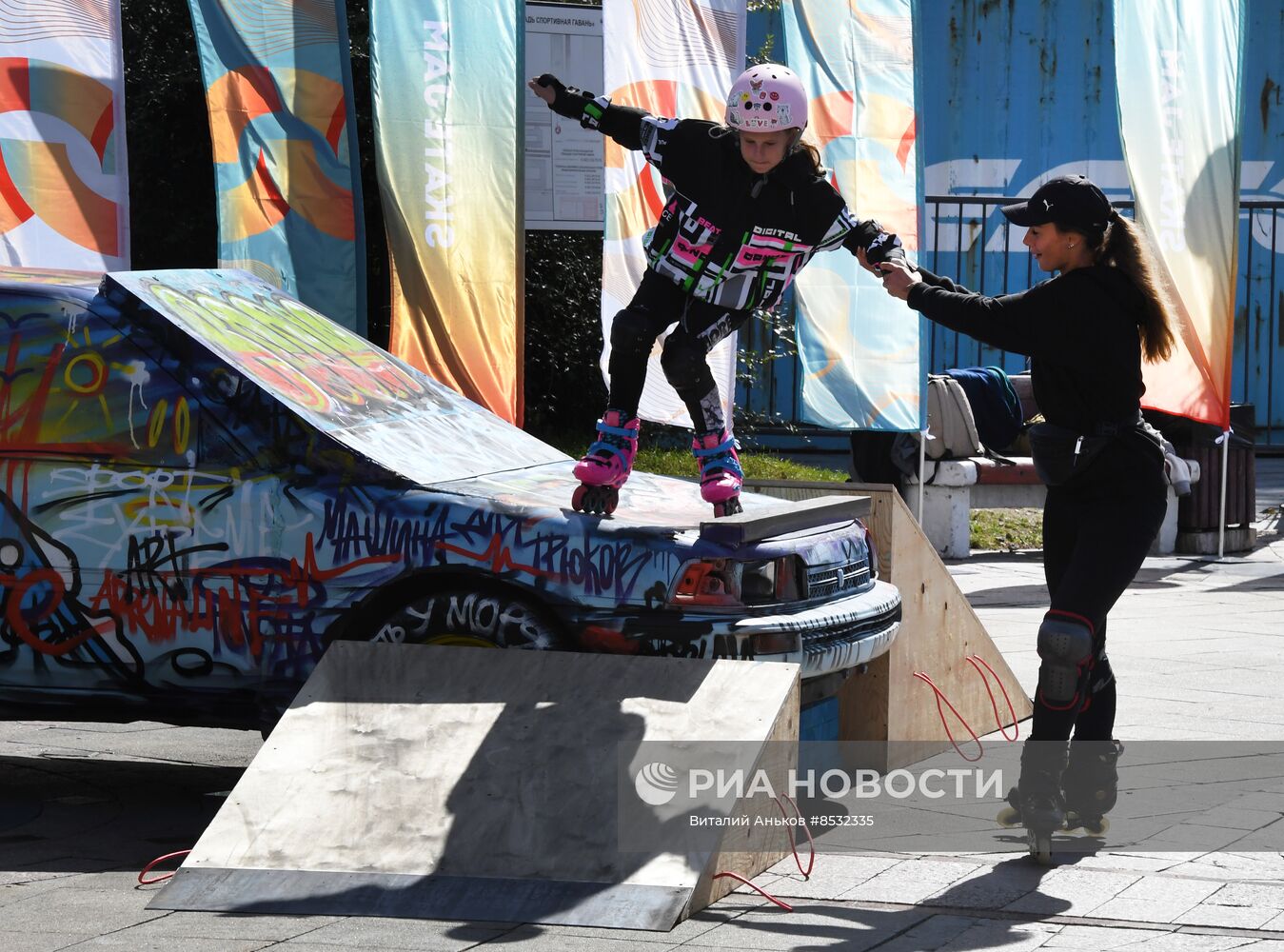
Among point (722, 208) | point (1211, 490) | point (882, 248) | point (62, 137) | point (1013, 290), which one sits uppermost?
point (62, 137)

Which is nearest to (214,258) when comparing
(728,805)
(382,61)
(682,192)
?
(382,61)

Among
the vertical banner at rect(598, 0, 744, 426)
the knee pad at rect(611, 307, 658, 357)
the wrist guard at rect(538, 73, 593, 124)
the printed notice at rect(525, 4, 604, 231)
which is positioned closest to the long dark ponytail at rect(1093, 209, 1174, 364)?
the knee pad at rect(611, 307, 658, 357)

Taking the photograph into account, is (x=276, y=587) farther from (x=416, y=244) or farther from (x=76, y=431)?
(x=416, y=244)

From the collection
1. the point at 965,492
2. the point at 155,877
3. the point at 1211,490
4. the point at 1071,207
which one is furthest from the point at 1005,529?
the point at 155,877

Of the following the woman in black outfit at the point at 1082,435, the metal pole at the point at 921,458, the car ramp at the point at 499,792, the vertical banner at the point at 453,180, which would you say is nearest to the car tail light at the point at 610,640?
the car ramp at the point at 499,792

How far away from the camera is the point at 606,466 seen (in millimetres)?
5934

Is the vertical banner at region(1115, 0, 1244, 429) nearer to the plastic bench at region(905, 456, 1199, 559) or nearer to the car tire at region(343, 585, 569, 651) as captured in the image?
the plastic bench at region(905, 456, 1199, 559)

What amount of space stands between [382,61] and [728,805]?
743cm

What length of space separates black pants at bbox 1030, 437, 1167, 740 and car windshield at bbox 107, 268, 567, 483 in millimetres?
2018

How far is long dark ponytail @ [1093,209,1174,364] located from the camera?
536 centimetres

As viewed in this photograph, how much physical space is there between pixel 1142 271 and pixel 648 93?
601 centimetres

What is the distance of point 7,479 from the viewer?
18.2 feet

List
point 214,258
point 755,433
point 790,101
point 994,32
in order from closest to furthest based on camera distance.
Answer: point 790,101 → point 214,258 → point 755,433 → point 994,32

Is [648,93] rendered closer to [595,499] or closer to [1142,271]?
[595,499]
